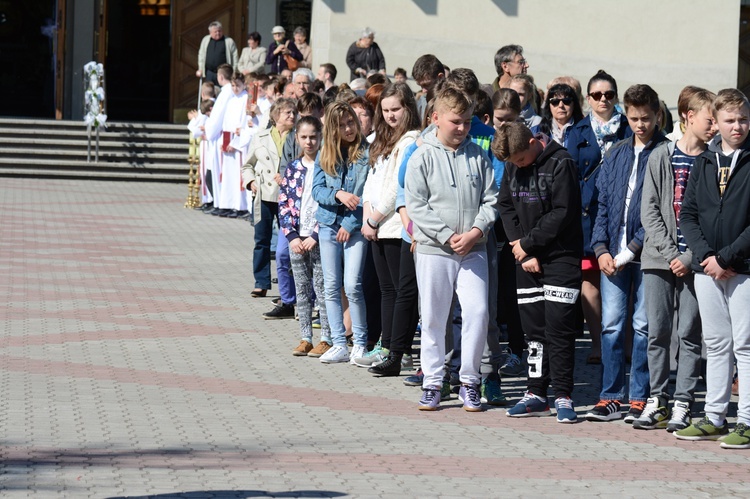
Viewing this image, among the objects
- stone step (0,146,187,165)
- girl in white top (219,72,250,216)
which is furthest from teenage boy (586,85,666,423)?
stone step (0,146,187,165)

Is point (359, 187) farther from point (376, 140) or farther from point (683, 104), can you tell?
point (683, 104)

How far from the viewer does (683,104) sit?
25.6ft

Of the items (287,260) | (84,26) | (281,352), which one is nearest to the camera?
(281,352)

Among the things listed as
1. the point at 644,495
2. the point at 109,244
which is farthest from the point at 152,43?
the point at 644,495

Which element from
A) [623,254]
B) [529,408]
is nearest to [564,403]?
[529,408]

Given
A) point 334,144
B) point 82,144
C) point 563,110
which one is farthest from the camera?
point 82,144

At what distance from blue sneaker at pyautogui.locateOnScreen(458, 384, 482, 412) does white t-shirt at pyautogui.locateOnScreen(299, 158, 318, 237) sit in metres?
2.18

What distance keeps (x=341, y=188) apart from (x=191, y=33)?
751 inches

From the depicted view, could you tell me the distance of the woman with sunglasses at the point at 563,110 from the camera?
903cm

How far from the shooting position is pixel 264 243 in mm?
12016

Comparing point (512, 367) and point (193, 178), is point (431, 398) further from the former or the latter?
point (193, 178)

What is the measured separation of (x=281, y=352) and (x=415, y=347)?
111cm

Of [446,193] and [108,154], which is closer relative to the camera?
[446,193]

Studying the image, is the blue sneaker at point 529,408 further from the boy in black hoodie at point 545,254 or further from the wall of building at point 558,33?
the wall of building at point 558,33
